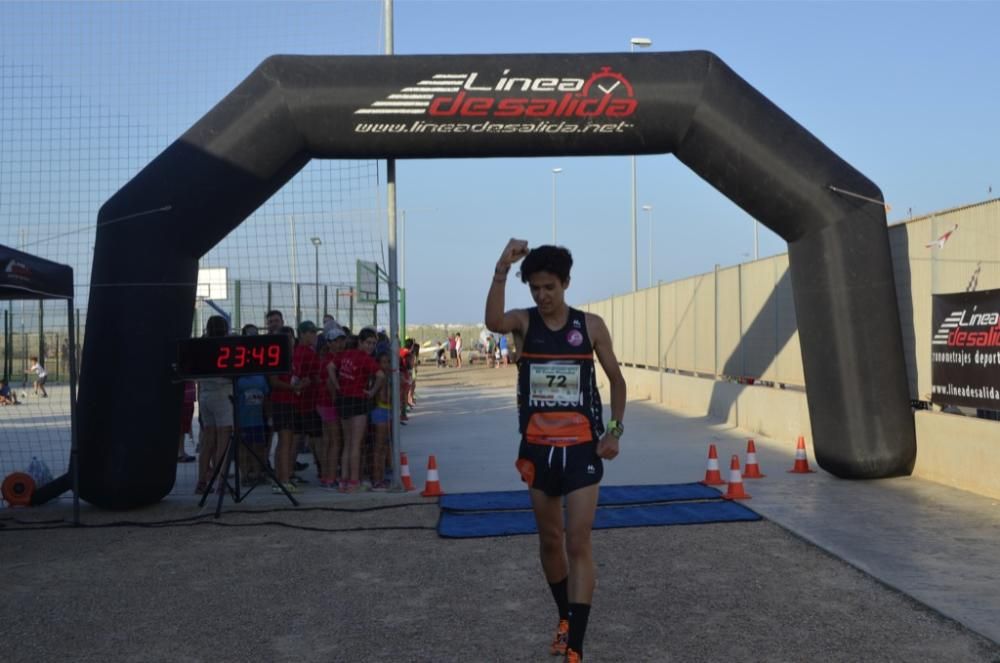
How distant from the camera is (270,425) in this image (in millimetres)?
10898

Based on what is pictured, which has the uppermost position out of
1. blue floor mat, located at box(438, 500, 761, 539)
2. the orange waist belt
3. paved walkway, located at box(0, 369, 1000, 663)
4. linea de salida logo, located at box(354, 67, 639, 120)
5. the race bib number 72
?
linea de salida logo, located at box(354, 67, 639, 120)

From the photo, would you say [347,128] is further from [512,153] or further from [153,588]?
[153,588]

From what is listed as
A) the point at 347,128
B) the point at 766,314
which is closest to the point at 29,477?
the point at 347,128

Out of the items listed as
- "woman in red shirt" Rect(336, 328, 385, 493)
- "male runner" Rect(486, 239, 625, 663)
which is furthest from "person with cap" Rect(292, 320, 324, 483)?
"male runner" Rect(486, 239, 625, 663)

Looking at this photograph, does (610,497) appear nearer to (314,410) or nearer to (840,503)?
(840,503)

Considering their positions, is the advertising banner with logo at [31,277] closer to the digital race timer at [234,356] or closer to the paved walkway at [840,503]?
the digital race timer at [234,356]

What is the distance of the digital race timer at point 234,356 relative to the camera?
941 cm

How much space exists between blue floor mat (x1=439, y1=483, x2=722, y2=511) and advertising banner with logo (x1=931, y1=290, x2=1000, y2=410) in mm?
2617

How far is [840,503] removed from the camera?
368 inches

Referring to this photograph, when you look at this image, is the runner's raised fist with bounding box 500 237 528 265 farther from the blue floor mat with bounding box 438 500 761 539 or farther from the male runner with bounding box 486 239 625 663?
the blue floor mat with bounding box 438 500 761 539

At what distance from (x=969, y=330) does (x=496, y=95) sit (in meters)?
5.14

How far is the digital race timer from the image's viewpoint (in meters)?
9.41

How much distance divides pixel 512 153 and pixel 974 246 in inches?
182

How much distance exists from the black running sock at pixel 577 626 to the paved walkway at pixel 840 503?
2176mm
